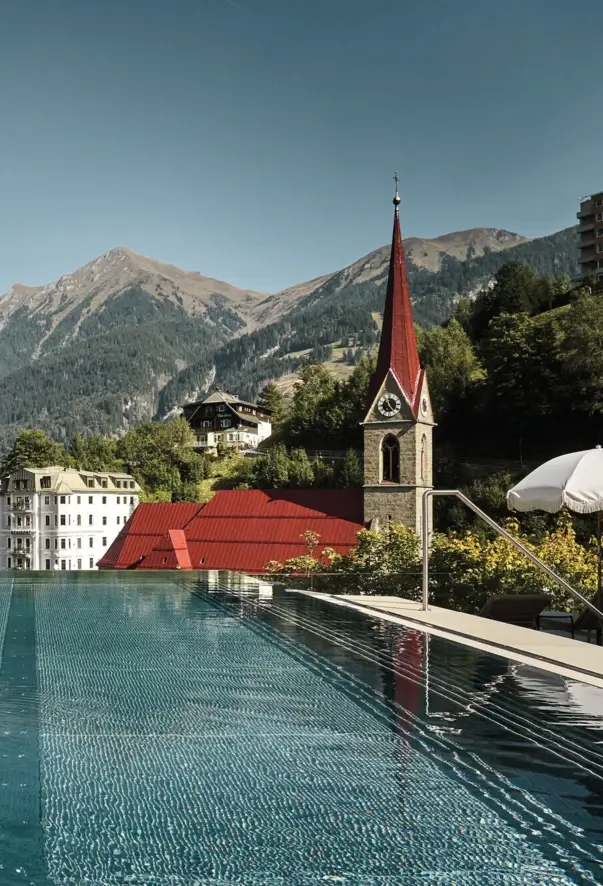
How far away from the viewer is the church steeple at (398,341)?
3594 centimetres

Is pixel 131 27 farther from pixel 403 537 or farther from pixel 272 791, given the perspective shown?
pixel 272 791

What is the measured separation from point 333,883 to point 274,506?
113 feet

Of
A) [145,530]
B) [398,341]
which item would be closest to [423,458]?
[398,341]

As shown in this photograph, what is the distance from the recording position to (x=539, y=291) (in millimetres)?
76438

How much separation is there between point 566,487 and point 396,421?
86.0 feet

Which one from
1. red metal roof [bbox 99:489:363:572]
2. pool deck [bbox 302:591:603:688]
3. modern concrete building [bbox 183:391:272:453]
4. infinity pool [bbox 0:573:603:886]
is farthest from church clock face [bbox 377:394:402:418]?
modern concrete building [bbox 183:391:272:453]

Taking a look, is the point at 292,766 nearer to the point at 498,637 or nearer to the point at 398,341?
the point at 498,637

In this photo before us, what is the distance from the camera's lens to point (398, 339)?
3653 centimetres

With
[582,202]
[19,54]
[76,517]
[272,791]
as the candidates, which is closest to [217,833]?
[272,791]

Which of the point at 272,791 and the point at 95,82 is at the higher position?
the point at 95,82

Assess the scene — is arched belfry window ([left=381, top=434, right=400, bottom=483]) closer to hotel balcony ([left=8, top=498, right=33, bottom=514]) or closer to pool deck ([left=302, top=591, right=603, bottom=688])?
pool deck ([left=302, top=591, right=603, bottom=688])

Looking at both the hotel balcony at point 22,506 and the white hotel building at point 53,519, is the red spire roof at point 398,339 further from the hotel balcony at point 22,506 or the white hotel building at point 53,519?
the hotel balcony at point 22,506

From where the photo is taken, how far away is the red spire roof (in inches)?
1416

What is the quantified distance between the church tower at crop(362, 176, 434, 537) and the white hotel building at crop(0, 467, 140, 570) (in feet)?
152
